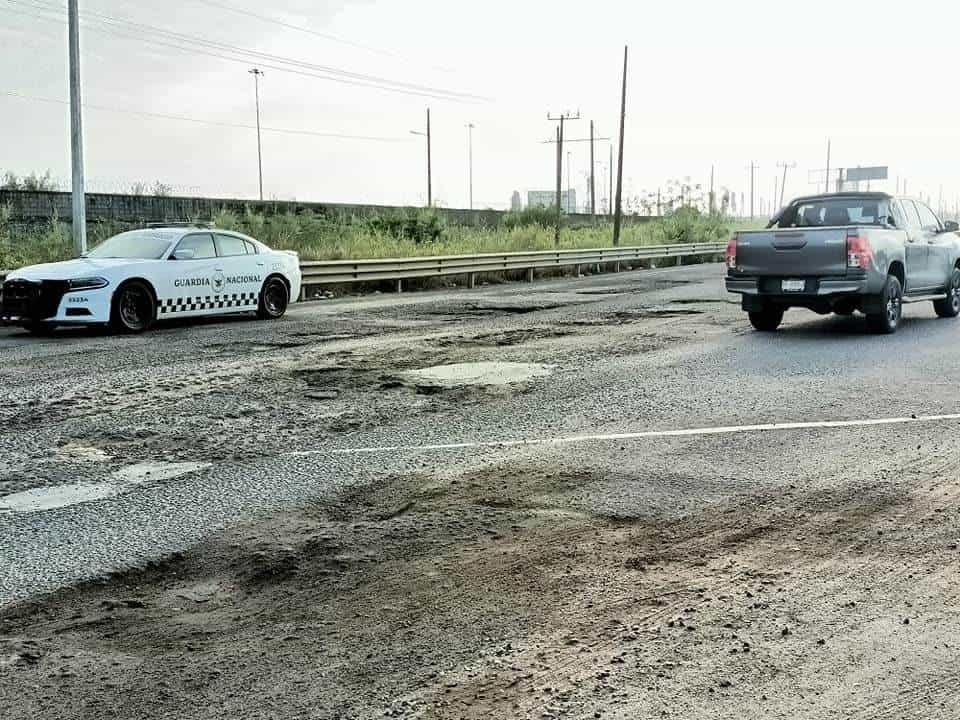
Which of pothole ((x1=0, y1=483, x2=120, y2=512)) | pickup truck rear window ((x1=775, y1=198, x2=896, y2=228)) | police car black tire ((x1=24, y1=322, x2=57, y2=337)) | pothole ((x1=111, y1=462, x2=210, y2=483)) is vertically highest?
pickup truck rear window ((x1=775, y1=198, x2=896, y2=228))

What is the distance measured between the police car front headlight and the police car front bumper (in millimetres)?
33

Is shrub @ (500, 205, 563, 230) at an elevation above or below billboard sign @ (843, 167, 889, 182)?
below

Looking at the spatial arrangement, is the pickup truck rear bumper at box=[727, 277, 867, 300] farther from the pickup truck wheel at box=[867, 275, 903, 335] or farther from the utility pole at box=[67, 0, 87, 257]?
the utility pole at box=[67, 0, 87, 257]

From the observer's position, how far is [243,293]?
1605 cm

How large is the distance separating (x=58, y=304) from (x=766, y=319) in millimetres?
9482

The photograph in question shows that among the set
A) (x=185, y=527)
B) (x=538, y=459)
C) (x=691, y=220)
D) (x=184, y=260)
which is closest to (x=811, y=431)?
(x=538, y=459)

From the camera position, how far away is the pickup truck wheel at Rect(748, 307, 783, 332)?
1403 cm

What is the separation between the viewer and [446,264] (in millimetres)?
26078

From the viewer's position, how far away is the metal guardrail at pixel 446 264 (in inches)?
874

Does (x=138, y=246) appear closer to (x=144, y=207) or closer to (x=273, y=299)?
(x=273, y=299)

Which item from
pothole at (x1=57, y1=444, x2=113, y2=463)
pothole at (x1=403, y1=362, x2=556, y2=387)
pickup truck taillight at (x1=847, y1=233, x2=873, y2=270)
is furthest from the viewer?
pickup truck taillight at (x1=847, y1=233, x2=873, y2=270)

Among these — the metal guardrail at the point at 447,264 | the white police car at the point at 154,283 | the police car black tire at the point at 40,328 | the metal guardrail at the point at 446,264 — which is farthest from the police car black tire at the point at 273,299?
the metal guardrail at the point at 447,264

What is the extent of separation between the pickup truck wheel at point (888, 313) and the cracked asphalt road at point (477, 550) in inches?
141

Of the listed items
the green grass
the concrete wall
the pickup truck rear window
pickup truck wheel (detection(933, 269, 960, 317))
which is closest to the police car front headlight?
the green grass
